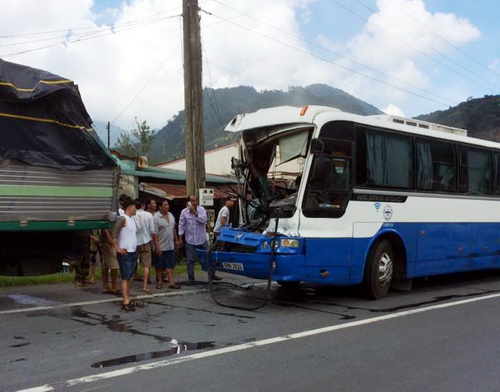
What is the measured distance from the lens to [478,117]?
33562 mm

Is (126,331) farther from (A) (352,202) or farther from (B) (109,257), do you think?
(A) (352,202)

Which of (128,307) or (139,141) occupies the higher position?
(139,141)

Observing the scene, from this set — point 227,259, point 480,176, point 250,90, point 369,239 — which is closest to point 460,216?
point 480,176

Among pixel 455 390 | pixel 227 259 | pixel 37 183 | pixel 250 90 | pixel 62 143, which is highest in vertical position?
pixel 250 90

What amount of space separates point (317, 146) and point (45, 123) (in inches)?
160

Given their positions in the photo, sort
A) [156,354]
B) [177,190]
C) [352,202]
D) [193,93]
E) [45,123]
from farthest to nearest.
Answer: [177,190] < [193,93] < [352,202] < [45,123] < [156,354]

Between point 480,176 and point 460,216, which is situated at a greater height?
point 480,176

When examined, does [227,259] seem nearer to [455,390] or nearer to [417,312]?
[417,312]

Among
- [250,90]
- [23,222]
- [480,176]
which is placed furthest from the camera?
[250,90]

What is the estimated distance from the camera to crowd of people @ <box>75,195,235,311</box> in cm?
823

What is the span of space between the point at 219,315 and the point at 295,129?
308 centimetres

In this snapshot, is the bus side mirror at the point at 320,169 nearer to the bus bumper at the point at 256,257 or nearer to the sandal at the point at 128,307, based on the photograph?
the bus bumper at the point at 256,257

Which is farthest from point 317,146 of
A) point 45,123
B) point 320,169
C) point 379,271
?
point 45,123

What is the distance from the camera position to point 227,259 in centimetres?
835
